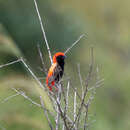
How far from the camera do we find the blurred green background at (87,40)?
9312mm

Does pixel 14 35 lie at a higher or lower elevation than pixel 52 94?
lower

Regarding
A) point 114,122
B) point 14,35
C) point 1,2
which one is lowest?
point 114,122

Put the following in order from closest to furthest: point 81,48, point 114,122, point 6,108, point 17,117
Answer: point 17,117 < point 6,108 < point 114,122 < point 81,48

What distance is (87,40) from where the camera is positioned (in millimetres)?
15906

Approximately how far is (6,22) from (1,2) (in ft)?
3.04

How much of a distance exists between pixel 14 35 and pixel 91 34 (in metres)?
5.04

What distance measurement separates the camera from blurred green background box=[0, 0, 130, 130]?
9312 millimetres

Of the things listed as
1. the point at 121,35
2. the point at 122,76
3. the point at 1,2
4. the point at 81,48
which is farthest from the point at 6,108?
the point at 121,35

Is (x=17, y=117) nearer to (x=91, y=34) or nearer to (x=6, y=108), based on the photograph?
(x=6, y=108)

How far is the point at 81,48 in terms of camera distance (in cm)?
1506

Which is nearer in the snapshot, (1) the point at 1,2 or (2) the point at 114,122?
(2) the point at 114,122

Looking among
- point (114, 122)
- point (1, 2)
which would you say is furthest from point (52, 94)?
point (1, 2)

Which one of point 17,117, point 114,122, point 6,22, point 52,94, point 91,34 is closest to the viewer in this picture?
point 52,94

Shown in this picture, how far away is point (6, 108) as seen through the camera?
16.0ft
